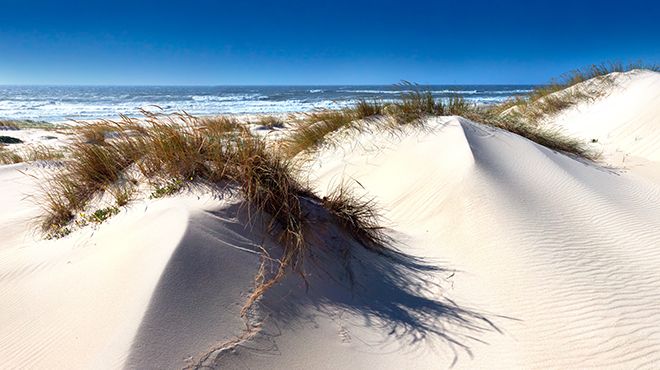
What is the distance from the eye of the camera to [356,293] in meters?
2.52

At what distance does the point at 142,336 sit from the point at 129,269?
1.71ft

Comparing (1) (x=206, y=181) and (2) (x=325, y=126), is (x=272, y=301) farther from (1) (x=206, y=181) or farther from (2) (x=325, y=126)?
(2) (x=325, y=126)

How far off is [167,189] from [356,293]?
1522 millimetres

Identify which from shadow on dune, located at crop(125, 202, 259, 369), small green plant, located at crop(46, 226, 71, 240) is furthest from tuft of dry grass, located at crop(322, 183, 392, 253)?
small green plant, located at crop(46, 226, 71, 240)

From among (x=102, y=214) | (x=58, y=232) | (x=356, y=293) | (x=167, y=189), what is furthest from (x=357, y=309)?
(x=58, y=232)

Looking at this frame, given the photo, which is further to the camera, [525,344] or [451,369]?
[525,344]

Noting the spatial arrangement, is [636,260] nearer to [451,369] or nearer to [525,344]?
[525,344]

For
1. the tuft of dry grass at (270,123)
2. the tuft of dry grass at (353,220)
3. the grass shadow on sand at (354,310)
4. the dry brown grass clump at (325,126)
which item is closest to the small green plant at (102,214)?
the grass shadow on sand at (354,310)

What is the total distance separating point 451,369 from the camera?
2.02 meters

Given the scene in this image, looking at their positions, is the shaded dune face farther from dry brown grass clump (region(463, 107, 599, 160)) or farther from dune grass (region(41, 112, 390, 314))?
dry brown grass clump (region(463, 107, 599, 160))

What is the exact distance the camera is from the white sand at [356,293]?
185cm

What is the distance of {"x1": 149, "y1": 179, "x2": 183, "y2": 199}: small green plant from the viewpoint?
9.06ft

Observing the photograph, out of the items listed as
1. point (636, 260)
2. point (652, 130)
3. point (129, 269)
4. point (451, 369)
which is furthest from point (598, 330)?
point (652, 130)

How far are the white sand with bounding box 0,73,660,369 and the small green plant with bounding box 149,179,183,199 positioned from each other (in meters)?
0.08
